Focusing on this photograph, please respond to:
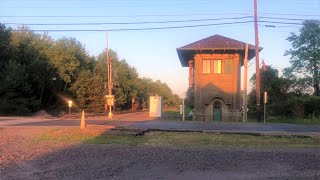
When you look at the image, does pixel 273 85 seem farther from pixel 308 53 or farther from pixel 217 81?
pixel 217 81

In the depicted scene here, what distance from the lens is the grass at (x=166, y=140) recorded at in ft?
58.3

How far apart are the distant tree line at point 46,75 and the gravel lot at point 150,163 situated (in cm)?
4126

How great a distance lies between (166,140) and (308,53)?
5629 centimetres

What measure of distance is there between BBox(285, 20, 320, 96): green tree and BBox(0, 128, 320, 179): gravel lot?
56040 millimetres

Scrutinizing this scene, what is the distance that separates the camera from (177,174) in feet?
35.5

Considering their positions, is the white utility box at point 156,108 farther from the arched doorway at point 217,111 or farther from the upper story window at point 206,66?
the upper story window at point 206,66

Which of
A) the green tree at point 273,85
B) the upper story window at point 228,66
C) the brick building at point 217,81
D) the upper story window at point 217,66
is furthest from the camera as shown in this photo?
the green tree at point 273,85

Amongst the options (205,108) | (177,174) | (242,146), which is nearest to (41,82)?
(205,108)

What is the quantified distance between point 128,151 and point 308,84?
60379 millimetres

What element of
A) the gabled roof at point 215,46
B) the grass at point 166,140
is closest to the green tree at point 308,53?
the gabled roof at point 215,46

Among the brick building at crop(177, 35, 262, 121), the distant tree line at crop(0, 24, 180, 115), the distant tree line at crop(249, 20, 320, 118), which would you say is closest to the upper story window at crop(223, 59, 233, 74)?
the brick building at crop(177, 35, 262, 121)

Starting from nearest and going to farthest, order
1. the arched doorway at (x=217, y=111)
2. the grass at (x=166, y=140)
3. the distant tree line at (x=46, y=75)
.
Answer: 1. the grass at (x=166, y=140)
2. the arched doorway at (x=217, y=111)
3. the distant tree line at (x=46, y=75)

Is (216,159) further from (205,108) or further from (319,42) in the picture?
(319,42)

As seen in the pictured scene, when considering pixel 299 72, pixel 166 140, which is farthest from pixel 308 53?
pixel 166 140
